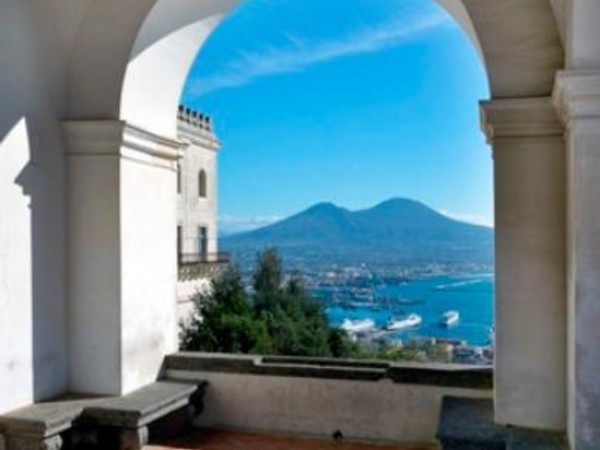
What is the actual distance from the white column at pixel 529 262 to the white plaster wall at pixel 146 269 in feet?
9.17

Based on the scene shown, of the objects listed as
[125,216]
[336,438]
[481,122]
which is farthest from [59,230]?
[481,122]

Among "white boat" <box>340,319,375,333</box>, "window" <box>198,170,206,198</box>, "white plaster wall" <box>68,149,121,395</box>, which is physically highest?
"window" <box>198,170,206,198</box>

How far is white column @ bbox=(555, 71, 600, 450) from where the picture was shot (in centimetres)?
320

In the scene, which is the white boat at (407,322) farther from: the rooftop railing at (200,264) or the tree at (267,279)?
the rooftop railing at (200,264)

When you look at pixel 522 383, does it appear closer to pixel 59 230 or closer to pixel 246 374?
pixel 246 374

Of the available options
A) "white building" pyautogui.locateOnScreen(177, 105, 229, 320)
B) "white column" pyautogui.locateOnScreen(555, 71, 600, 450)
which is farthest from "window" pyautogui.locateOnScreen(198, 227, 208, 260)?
"white column" pyautogui.locateOnScreen(555, 71, 600, 450)

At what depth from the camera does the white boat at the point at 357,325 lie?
22.2 m

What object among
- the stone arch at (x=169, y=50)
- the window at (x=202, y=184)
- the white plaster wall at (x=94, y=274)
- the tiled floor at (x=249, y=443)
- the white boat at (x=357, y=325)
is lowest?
the white boat at (x=357, y=325)

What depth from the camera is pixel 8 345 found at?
14.8 feet

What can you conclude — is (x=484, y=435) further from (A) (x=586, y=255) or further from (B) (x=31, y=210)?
(B) (x=31, y=210)

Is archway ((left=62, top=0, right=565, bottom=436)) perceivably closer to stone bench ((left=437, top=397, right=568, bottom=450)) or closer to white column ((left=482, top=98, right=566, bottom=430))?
white column ((left=482, top=98, right=566, bottom=430))

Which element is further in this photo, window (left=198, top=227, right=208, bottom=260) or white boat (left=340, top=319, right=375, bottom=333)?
window (left=198, top=227, right=208, bottom=260)

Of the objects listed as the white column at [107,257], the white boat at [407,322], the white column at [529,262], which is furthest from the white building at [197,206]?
the white column at [529,262]

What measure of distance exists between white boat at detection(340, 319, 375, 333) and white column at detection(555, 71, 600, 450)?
1875 centimetres
